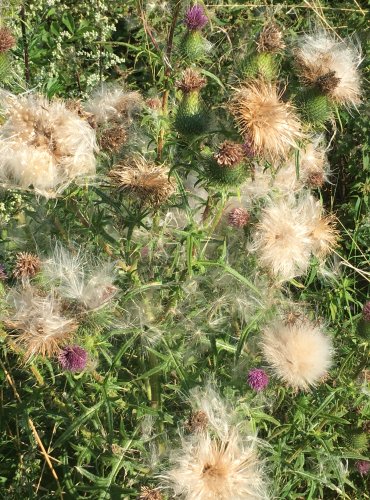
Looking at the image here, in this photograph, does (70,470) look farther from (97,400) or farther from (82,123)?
(82,123)

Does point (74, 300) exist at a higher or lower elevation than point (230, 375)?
higher

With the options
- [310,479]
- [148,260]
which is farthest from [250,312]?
[310,479]

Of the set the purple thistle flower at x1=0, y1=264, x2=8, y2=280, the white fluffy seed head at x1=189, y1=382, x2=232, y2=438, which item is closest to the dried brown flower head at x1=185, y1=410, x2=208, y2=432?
the white fluffy seed head at x1=189, y1=382, x2=232, y2=438

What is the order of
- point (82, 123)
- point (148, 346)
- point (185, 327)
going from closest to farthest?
point (82, 123) < point (148, 346) < point (185, 327)

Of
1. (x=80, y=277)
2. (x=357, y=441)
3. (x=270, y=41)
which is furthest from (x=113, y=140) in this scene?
(x=357, y=441)

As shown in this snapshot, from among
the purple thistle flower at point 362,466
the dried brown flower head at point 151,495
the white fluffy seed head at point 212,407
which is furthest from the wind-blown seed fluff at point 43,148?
the purple thistle flower at point 362,466

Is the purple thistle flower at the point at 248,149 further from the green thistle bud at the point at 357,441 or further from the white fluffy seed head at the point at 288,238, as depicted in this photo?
the green thistle bud at the point at 357,441
